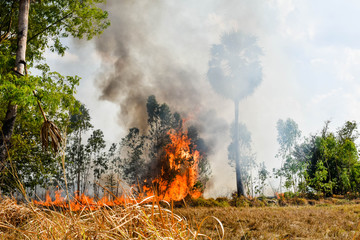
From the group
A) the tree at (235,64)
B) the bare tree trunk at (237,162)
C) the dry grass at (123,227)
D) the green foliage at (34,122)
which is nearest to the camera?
the dry grass at (123,227)

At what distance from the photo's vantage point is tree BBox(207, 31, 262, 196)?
92.6 feet

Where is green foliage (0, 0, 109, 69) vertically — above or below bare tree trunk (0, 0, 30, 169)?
above

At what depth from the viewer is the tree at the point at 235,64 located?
92.6 feet

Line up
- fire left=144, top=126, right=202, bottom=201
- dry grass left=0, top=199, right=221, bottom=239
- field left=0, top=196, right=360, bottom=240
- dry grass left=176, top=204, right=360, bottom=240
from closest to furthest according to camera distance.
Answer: dry grass left=0, top=199, right=221, bottom=239
field left=0, top=196, right=360, bottom=240
dry grass left=176, top=204, right=360, bottom=240
fire left=144, top=126, right=202, bottom=201

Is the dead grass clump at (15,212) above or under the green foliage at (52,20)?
under

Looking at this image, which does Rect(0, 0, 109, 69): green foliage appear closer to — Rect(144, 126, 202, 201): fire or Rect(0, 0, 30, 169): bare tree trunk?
Rect(0, 0, 30, 169): bare tree trunk

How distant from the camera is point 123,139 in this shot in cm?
3091

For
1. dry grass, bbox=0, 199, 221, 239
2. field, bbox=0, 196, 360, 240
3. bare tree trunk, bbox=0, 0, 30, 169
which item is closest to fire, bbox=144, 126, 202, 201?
bare tree trunk, bbox=0, 0, 30, 169

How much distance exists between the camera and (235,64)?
28484mm

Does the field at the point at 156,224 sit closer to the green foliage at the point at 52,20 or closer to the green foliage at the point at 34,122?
the green foliage at the point at 34,122

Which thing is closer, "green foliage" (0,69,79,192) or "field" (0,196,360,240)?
"field" (0,196,360,240)

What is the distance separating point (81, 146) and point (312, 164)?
2423cm

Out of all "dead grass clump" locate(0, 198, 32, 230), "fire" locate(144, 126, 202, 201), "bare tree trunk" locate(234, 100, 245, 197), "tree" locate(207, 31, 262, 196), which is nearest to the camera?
"dead grass clump" locate(0, 198, 32, 230)

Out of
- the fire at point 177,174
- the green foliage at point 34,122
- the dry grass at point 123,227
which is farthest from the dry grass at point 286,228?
the fire at point 177,174
